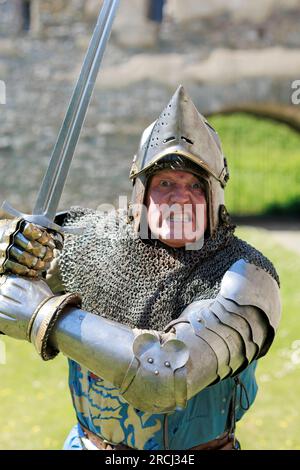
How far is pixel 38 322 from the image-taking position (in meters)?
1.99

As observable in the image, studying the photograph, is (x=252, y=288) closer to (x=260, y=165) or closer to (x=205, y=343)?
(x=205, y=343)

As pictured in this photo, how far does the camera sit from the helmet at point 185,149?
2.20 m

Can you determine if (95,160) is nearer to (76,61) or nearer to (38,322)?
(76,61)

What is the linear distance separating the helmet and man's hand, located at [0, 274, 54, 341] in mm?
465

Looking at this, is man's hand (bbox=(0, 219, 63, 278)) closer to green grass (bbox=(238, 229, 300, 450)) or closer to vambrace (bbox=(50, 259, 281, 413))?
vambrace (bbox=(50, 259, 281, 413))

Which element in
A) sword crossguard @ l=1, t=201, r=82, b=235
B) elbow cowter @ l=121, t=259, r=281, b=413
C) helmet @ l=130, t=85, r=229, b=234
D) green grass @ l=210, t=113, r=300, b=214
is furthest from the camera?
green grass @ l=210, t=113, r=300, b=214

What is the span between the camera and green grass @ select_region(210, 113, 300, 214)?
13.2 meters

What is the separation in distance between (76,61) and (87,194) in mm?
1773

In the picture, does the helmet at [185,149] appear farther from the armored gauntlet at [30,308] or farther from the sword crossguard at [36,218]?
the armored gauntlet at [30,308]

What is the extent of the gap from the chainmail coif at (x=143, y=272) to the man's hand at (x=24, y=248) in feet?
1.23

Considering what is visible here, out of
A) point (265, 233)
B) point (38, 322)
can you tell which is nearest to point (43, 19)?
point (265, 233)

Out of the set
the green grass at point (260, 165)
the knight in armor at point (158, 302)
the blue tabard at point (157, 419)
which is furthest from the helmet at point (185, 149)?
A: the green grass at point (260, 165)

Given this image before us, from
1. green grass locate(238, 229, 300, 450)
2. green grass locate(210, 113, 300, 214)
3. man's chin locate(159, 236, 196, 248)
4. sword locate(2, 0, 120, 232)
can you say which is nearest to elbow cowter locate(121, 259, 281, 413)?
man's chin locate(159, 236, 196, 248)

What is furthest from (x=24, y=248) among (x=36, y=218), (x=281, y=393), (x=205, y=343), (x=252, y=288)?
(x=281, y=393)
